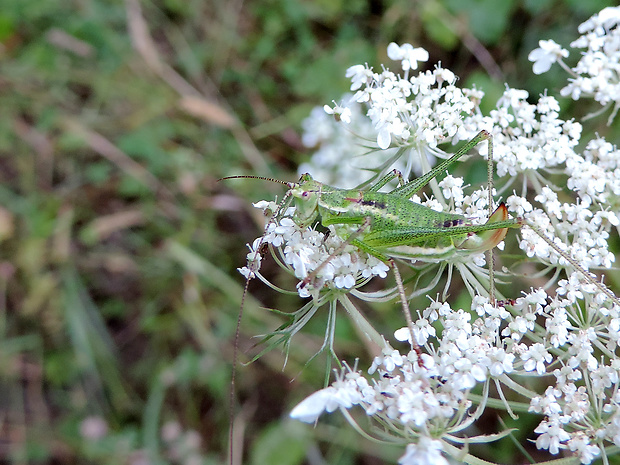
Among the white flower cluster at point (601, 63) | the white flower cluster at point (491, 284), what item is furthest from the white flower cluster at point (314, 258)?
the white flower cluster at point (601, 63)

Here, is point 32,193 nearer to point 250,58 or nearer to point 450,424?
point 250,58

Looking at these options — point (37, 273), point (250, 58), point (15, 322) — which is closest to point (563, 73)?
point (250, 58)

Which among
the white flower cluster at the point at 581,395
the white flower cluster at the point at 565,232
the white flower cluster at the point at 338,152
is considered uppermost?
the white flower cluster at the point at 338,152

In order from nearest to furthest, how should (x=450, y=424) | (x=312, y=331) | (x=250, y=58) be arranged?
1. (x=450, y=424)
2. (x=312, y=331)
3. (x=250, y=58)

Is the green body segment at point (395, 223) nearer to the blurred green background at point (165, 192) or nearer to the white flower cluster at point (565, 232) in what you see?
the white flower cluster at point (565, 232)

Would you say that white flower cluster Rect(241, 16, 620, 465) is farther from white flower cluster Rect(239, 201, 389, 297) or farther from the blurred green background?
the blurred green background
